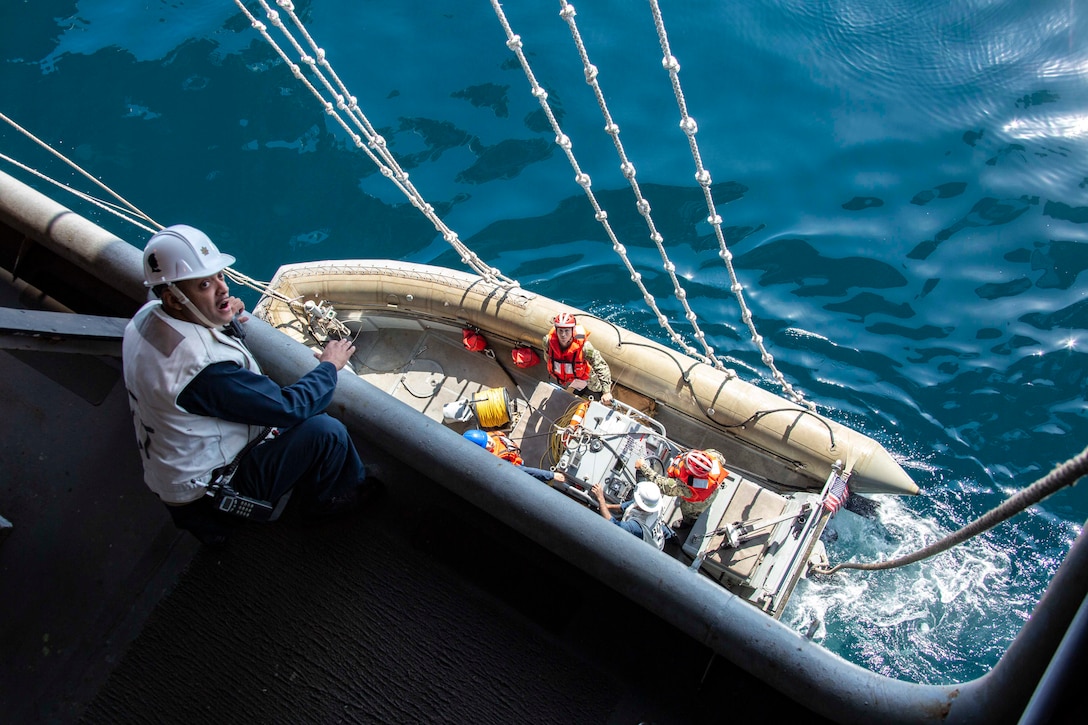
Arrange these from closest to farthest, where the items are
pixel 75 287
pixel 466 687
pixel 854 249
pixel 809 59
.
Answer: pixel 466 687, pixel 75 287, pixel 854 249, pixel 809 59

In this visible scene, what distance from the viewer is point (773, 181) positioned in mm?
9117

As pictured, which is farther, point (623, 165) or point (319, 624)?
point (623, 165)

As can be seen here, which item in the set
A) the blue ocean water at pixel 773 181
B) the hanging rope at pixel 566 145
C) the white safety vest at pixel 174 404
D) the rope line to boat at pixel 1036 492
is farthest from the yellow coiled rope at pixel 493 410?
the rope line to boat at pixel 1036 492

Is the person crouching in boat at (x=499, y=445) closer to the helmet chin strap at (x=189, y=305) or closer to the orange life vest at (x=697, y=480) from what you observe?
the orange life vest at (x=697, y=480)

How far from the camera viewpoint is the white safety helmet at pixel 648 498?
517 cm

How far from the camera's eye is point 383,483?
3.22 m

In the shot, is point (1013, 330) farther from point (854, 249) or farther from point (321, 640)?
point (321, 640)

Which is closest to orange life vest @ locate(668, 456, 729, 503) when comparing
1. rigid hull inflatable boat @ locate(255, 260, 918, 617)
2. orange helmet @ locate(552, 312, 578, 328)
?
rigid hull inflatable boat @ locate(255, 260, 918, 617)

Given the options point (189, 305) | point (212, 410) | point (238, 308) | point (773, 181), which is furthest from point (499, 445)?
point (773, 181)

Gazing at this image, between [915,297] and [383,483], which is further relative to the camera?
[915,297]

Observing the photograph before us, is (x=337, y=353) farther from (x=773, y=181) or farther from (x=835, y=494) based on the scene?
(x=773, y=181)

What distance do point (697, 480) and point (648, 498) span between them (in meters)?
0.48

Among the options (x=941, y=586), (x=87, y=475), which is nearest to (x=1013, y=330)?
(x=941, y=586)

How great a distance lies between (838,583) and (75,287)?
6.92 metres
